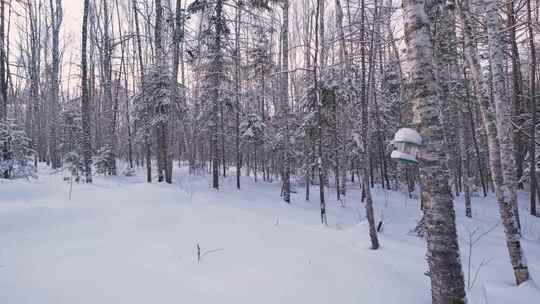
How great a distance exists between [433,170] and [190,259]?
373cm

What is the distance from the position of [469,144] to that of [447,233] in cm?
2720

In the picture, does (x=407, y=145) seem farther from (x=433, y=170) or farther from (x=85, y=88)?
(x=85, y=88)

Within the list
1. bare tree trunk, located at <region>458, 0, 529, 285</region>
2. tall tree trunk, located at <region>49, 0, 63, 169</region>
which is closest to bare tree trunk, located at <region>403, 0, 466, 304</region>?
bare tree trunk, located at <region>458, 0, 529, 285</region>

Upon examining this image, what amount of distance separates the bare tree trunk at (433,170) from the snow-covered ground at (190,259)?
100cm

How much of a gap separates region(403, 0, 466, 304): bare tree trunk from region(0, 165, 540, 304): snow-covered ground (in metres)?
1.00

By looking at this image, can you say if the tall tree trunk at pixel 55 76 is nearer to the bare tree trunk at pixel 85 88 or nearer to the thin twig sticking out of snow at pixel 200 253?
the bare tree trunk at pixel 85 88

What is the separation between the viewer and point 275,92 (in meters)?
25.7

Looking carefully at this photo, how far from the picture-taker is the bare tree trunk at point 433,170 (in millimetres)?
3275

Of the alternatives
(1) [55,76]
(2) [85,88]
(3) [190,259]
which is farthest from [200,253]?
(1) [55,76]

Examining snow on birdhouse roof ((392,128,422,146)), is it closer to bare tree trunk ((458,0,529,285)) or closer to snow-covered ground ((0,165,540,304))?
snow-covered ground ((0,165,540,304))

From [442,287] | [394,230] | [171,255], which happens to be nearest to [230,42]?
[394,230]

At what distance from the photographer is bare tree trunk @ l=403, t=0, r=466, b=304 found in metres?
3.28

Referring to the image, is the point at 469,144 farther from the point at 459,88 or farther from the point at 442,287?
the point at 442,287

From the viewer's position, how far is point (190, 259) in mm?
4895
